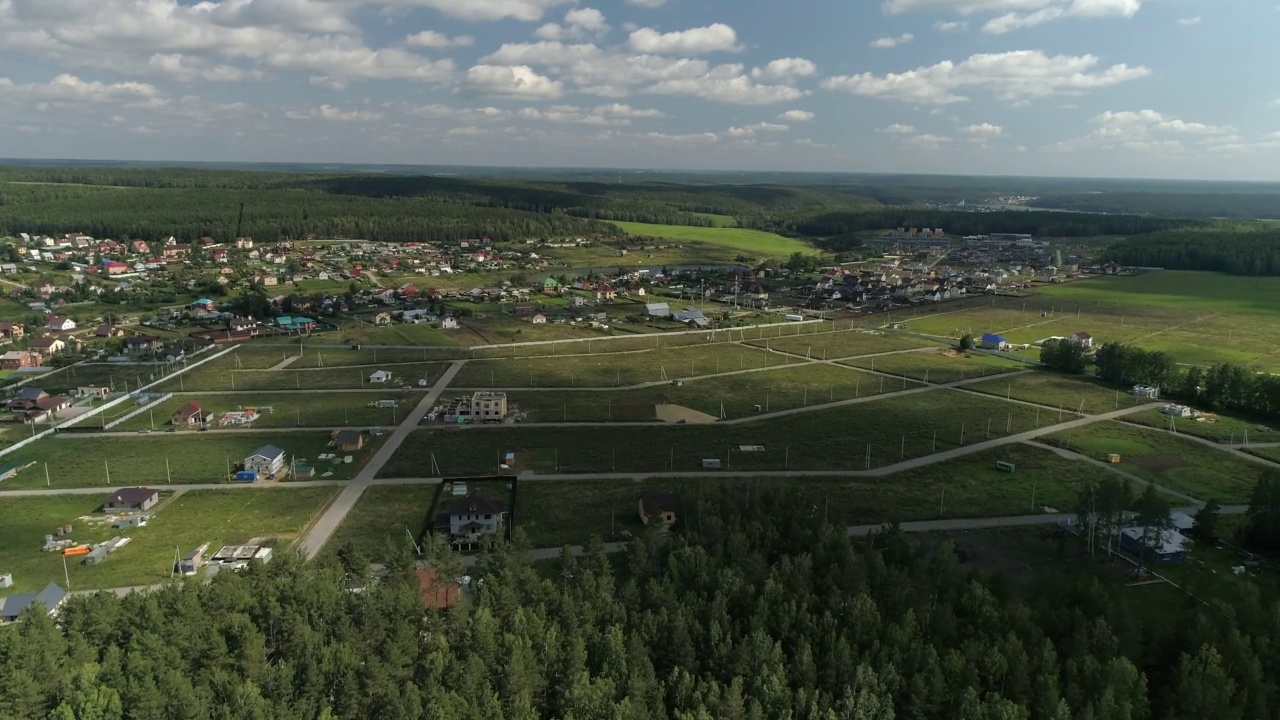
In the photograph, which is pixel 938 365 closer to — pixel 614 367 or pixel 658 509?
pixel 614 367

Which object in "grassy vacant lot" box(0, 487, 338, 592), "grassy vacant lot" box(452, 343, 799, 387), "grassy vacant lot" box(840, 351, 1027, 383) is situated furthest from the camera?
"grassy vacant lot" box(840, 351, 1027, 383)

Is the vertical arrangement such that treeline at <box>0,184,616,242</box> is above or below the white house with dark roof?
above

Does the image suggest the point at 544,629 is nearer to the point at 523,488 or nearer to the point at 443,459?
the point at 523,488

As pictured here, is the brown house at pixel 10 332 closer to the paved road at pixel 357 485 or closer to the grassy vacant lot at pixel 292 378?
the grassy vacant lot at pixel 292 378

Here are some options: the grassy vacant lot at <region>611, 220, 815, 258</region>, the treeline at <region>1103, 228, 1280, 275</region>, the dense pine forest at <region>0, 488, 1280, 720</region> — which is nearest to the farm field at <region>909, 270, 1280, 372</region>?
the treeline at <region>1103, 228, 1280, 275</region>

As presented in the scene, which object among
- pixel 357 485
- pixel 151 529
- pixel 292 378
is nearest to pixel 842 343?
pixel 292 378

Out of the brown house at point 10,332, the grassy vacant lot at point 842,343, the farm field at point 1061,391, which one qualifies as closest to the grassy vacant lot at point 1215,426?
the farm field at point 1061,391

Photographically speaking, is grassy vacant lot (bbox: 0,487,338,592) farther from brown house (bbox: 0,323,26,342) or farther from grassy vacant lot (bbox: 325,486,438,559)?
brown house (bbox: 0,323,26,342)
